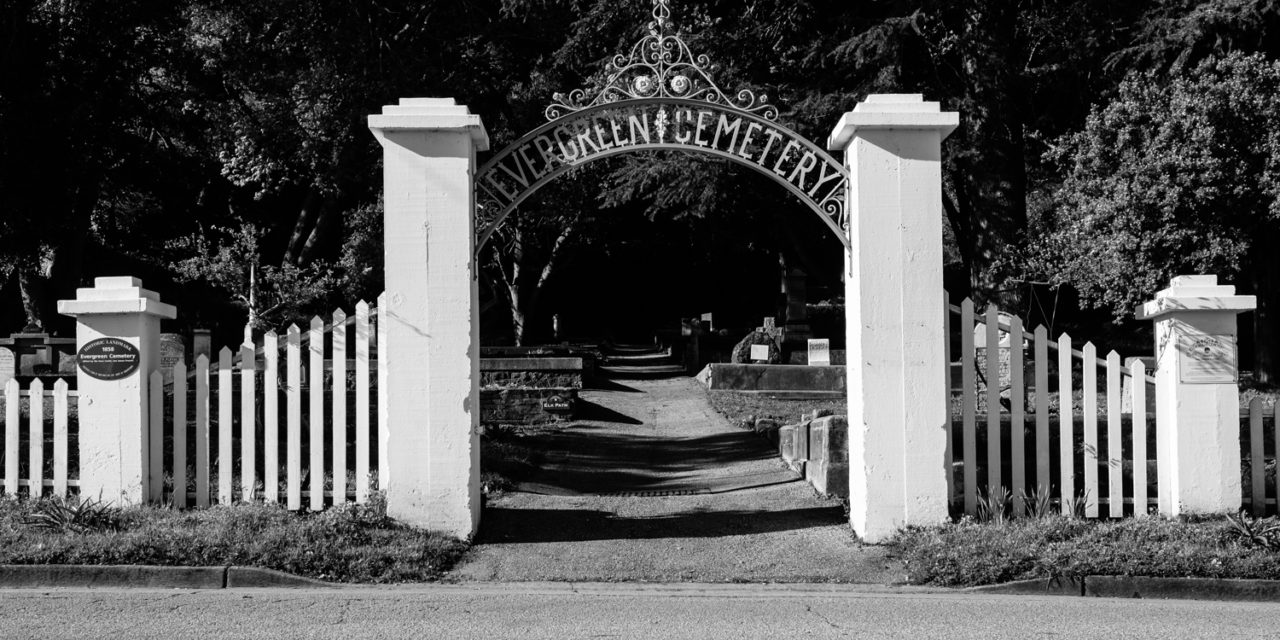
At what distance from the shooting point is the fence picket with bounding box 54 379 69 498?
8.48m

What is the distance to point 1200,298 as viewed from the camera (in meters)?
8.60

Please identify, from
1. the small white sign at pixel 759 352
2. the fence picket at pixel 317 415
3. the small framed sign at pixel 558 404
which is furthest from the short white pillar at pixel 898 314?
the small white sign at pixel 759 352

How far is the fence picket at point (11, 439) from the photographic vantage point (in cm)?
862

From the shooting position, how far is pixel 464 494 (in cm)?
865

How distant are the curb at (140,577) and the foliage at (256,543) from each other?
3.6 inches

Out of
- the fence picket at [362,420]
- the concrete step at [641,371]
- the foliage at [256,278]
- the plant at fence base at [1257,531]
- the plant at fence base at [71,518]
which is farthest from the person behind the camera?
the concrete step at [641,371]

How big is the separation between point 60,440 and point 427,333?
2.76 meters

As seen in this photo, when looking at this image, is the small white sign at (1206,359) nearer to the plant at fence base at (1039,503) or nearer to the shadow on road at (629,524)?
the plant at fence base at (1039,503)

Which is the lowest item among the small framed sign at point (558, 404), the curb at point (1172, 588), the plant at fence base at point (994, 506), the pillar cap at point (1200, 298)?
the curb at point (1172, 588)

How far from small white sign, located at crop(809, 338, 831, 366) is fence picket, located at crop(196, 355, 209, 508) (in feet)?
50.8

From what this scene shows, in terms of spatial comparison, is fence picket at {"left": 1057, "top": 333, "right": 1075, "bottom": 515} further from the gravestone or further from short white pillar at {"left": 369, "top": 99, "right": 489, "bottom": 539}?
the gravestone

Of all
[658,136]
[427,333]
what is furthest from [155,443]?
[658,136]

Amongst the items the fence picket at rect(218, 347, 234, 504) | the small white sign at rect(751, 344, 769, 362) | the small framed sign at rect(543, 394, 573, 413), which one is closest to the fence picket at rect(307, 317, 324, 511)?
the fence picket at rect(218, 347, 234, 504)

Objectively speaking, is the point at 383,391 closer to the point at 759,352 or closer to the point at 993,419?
the point at 993,419
